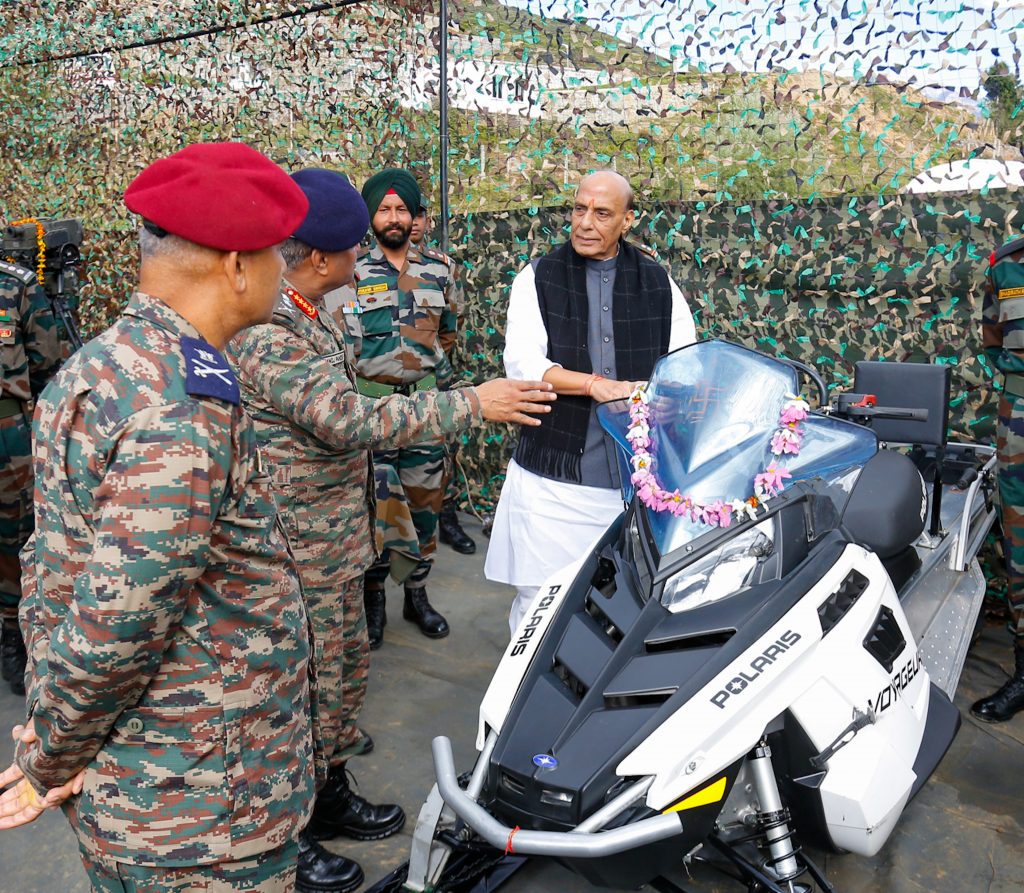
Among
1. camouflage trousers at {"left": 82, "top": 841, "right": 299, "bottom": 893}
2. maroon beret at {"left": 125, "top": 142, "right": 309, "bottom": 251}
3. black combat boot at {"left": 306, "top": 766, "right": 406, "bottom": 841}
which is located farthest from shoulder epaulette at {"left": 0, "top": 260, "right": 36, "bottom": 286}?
camouflage trousers at {"left": 82, "top": 841, "right": 299, "bottom": 893}

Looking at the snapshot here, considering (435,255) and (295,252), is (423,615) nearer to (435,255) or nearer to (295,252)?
(435,255)

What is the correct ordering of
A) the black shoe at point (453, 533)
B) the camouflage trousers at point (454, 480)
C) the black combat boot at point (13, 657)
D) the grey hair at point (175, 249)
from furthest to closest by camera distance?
the black shoe at point (453, 533) < the camouflage trousers at point (454, 480) < the black combat boot at point (13, 657) < the grey hair at point (175, 249)

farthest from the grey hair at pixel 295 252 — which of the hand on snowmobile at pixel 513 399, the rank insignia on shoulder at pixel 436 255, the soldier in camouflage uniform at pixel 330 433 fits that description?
the rank insignia on shoulder at pixel 436 255

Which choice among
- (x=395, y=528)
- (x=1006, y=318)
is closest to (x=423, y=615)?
(x=395, y=528)

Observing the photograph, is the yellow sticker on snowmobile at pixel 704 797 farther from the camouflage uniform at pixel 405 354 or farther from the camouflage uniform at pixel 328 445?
the camouflage uniform at pixel 405 354

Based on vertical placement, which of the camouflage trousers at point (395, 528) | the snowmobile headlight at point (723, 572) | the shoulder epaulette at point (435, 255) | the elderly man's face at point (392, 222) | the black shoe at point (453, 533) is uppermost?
the elderly man's face at point (392, 222)

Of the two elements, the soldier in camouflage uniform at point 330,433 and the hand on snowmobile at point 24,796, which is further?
the soldier in camouflage uniform at point 330,433

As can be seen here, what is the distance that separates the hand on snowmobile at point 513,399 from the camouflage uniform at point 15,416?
7.94 ft

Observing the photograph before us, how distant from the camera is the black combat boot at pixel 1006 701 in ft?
10.7

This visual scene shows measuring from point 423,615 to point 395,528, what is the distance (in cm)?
44

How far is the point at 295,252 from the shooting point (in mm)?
2264

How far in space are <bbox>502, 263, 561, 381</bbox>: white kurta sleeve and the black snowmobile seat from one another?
100 cm

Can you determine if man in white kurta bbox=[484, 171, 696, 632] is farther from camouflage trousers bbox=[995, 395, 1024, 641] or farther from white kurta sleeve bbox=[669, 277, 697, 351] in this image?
camouflage trousers bbox=[995, 395, 1024, 641]

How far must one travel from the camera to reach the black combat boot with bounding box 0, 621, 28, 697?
3.59 metres
